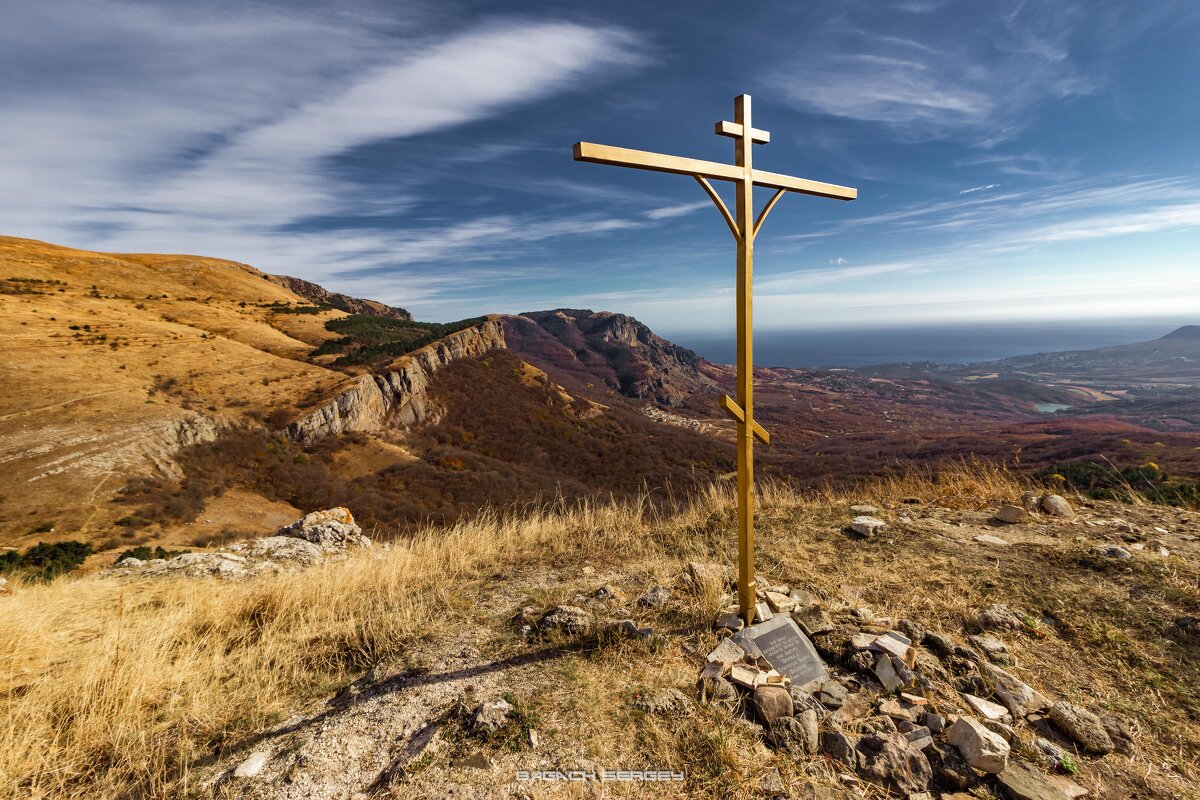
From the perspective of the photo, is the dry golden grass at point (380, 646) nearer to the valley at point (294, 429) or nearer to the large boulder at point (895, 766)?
the large boulder at point (895, 766)

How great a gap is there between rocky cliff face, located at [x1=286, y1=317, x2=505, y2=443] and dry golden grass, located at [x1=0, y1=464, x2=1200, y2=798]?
100 ft

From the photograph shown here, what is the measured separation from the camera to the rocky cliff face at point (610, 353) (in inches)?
4811

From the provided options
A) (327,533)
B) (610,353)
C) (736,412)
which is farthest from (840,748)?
(610,353)

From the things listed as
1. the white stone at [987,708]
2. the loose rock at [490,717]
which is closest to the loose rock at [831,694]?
the white stone at [987,708]

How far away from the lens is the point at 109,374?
26.1 metres

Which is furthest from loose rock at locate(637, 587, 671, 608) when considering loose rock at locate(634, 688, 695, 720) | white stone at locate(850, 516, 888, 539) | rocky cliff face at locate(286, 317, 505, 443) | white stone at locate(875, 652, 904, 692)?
rocky cliff face at locate(286, 317, 505, 443)

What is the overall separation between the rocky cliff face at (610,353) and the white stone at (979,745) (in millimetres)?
112335

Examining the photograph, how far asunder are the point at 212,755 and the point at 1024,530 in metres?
8.99

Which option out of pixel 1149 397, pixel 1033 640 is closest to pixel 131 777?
pixel 1033 640

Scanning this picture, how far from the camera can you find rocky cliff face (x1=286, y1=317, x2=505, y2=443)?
34.0 m

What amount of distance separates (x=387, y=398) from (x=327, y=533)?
3592cm

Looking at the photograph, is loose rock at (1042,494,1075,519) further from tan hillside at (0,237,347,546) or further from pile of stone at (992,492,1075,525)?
tan hillside at (0,237,347,546)

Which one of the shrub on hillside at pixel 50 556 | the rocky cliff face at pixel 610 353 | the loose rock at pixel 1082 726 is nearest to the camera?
the loose rock at pixel 1082 726

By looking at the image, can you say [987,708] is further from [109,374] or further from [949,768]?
[109,374]
